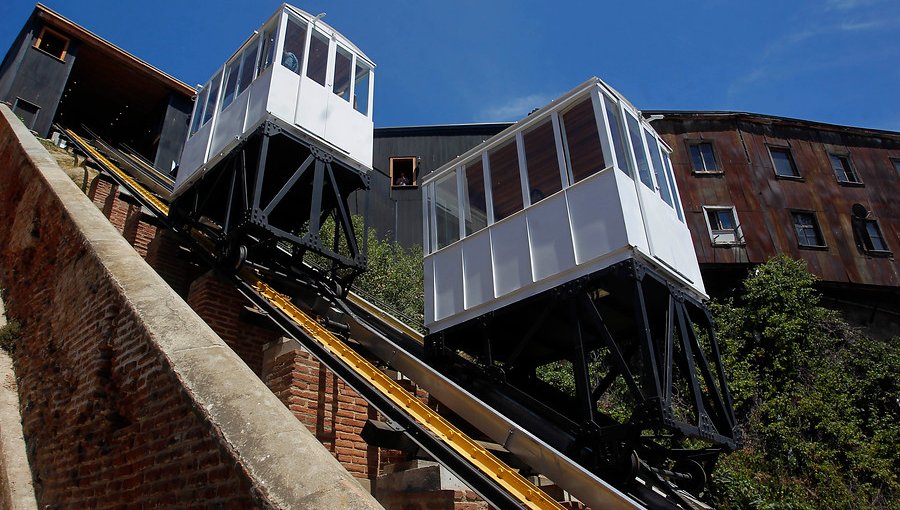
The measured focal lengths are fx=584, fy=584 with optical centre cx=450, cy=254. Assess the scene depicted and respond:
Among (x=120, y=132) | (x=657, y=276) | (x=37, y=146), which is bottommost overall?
(x=657, y=276)

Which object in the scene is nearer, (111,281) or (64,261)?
(111,281)

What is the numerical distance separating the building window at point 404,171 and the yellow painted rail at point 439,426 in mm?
18085

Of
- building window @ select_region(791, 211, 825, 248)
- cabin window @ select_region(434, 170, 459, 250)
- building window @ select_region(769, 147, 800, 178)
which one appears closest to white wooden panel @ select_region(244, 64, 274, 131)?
cabin window @ select_region(434, 170, 459, 250)

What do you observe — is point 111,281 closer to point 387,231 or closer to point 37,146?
point 37,146

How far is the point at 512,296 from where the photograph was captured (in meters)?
7.75

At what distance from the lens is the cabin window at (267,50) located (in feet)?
32.9

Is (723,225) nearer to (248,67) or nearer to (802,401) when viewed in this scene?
(802,401)

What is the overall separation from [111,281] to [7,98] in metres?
14.8

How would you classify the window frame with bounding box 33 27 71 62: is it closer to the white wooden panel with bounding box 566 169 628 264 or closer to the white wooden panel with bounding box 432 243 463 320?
the white wooden panel with bounding box 432 243 463 320

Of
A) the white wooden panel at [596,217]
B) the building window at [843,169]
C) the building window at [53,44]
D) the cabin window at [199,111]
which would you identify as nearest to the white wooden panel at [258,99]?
the cabin window at [199,111]

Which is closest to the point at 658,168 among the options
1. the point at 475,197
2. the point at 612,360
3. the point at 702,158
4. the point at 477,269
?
the point at 475,197

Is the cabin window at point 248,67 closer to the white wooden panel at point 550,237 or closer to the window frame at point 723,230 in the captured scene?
the white wooden panel at point 550,237

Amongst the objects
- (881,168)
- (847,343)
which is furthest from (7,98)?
(881,168)

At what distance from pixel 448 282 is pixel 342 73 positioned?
482 cm
